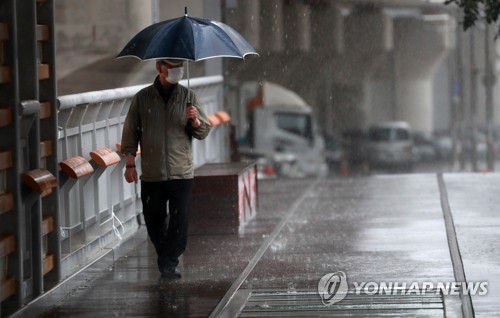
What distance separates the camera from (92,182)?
11.2 meters

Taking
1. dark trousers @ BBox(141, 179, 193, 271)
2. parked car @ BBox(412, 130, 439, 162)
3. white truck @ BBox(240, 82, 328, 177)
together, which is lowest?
parked car @ BBox(412, 130, 439, 162)

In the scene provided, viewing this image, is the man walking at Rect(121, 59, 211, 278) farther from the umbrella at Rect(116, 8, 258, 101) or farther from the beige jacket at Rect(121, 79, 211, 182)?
the umbrella at Rect(116, 8, 258, 101)

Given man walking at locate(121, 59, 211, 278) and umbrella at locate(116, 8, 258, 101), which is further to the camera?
man walking at locate(121, 59, 211, 278)

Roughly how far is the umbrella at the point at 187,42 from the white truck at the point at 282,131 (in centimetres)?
3301

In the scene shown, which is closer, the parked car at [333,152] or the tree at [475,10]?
the tree at [475,10]

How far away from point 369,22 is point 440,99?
58.3ft

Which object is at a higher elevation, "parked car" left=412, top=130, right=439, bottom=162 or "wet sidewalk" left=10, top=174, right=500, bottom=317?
"wet sidewalk" left=10, top=174, right=500, bottom=317

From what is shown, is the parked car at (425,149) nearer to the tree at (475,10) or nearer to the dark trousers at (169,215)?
the tree at (475,10)

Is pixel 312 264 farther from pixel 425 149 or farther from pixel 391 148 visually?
pixel 425 149

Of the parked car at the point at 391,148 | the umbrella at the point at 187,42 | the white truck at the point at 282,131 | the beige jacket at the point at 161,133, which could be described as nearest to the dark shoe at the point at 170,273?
the beige jacket at the point at 161,133

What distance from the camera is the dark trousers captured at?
9.97 metres

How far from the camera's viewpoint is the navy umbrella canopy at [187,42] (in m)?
9.68

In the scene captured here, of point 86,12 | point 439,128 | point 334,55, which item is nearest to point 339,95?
point 334,55

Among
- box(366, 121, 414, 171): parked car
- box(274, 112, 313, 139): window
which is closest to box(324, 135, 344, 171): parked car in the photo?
box(366, 121, 414, 171): parked car
